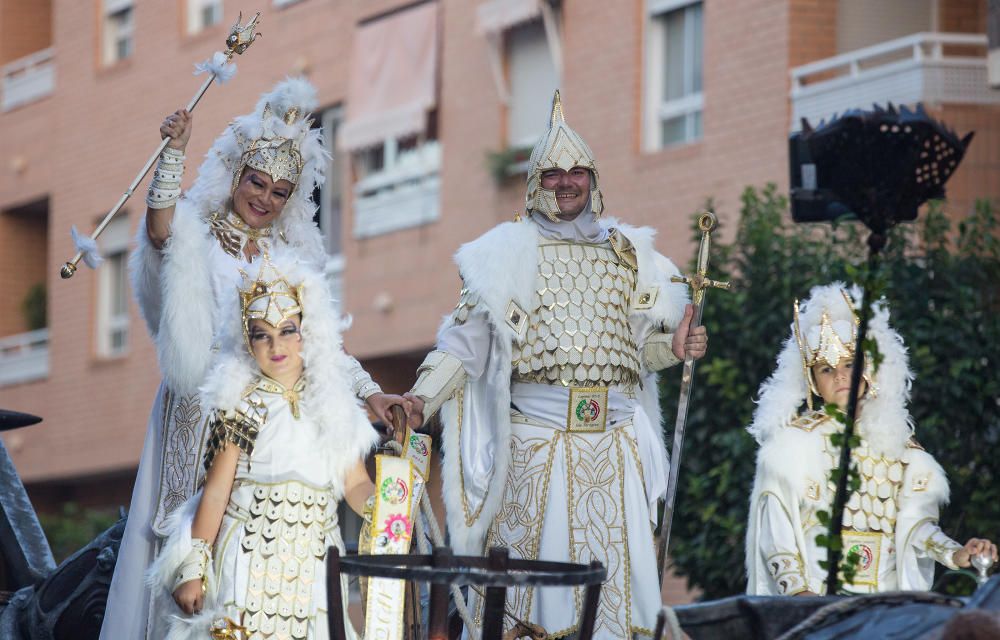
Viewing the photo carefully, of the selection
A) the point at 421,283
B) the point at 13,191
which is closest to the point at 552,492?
the point at 421,283

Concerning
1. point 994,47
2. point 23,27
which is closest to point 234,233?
point 994,47

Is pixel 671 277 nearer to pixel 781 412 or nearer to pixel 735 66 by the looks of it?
pixel 781 412

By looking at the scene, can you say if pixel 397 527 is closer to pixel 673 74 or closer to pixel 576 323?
pixel 576 323

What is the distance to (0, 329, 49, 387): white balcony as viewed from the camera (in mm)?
28266

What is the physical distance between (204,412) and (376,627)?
3.92 feet

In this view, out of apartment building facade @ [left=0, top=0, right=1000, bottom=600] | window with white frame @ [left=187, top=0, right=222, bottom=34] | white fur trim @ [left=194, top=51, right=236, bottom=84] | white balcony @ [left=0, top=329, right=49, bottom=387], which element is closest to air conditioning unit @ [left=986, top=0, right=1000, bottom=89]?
apartment building facade @ [left=0, top=0, right=1000, bottom=600]

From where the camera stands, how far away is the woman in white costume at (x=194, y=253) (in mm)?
8109

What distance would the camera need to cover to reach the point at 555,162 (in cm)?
834

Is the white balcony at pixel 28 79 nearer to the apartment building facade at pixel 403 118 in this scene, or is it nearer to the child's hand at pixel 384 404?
the apartment building facade at pixel 403 118

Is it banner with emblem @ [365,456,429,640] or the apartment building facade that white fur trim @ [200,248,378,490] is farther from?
the apartment building facade

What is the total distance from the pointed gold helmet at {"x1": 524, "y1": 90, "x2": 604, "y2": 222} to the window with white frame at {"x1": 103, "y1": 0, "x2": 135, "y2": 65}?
767 inches

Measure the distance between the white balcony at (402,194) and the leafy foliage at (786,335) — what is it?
8.77 meters

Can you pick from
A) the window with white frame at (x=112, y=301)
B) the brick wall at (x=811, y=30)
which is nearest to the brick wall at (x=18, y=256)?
the window with white frame at (x=112, y=301)

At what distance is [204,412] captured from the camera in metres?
7.38
